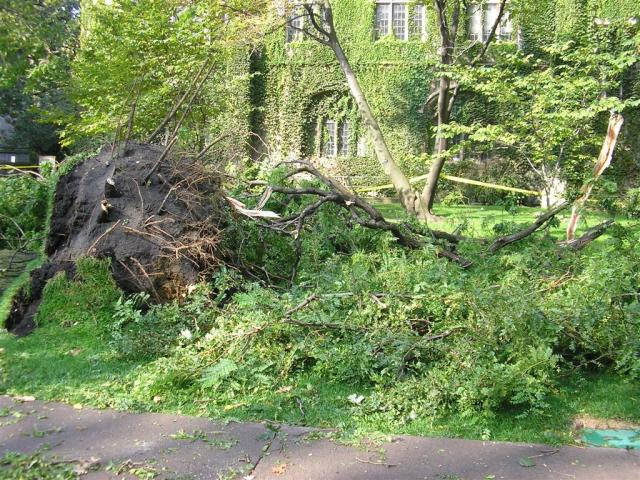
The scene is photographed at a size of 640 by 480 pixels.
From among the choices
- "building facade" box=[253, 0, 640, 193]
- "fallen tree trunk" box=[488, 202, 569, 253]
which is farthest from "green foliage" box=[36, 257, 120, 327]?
"building facade" box=[253, 0, 640, 193]

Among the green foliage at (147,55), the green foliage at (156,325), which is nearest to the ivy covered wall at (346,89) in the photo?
the green foliage at (147,55)

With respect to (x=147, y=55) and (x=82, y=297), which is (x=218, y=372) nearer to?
(x=82, y=297)

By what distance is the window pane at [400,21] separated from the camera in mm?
25375

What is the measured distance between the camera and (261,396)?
14.9ft

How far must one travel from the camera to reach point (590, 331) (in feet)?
15.6

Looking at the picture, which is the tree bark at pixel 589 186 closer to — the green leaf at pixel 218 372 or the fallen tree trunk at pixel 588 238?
the fallen tree trunk at pixel 588 238

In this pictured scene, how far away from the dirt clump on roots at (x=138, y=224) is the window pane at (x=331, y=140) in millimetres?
19287

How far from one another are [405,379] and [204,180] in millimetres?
3648

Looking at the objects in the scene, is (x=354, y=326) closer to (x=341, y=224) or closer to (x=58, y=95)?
(x=341, y=224)

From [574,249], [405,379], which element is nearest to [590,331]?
[405,379]

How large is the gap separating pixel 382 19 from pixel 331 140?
5397mm

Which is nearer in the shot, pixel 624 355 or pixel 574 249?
pixel 624 355

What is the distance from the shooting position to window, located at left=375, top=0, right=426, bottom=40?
25.2 meters

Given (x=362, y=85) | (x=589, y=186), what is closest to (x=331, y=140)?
(x=362, y=85)
